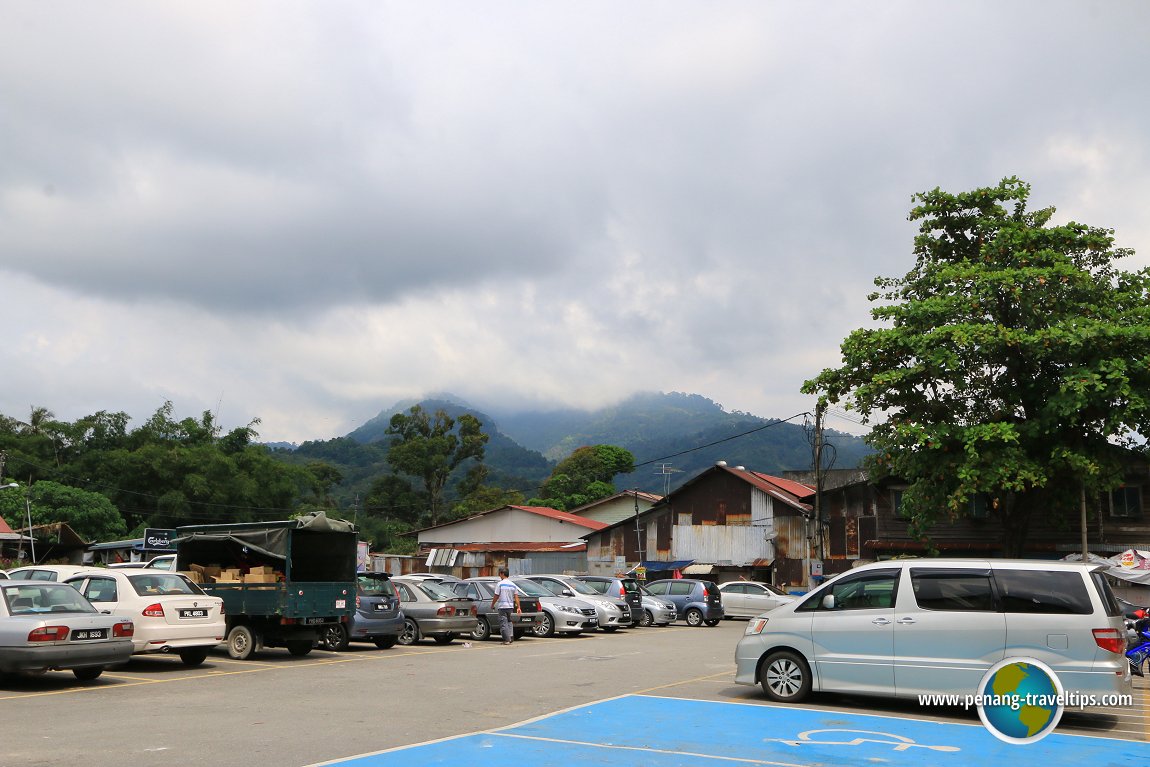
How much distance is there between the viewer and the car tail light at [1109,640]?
34.5ft

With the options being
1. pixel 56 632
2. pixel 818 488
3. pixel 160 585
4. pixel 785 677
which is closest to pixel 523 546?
pixel 818 488

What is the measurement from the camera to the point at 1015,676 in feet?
35.5

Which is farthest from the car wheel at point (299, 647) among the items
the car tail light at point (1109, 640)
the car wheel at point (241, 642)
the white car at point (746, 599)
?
the white car at point (746, 599)

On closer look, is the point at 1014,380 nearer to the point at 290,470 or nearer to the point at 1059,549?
the point at 1059,549

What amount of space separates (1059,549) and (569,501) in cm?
5318

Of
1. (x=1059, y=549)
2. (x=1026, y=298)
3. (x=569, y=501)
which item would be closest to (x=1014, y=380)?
(x=1026, y=298)

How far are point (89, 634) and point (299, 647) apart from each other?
5.81 meters

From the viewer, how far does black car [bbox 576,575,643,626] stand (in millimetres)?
28297

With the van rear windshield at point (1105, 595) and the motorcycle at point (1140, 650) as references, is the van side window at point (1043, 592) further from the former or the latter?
the motorcycle at point (1140, 650)

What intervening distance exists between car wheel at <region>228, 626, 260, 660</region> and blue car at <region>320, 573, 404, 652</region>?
1.53 metres

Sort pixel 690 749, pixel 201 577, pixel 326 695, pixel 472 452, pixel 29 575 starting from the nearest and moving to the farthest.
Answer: pixel 690 749 → pixel 326 695 → pixel 29 575 → pixel 201 577 → pixel 472 452

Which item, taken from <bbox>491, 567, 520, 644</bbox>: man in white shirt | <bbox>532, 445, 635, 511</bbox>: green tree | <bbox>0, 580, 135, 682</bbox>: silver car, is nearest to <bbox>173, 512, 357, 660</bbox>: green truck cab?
<bbox>0, 580, 135, 682</bbox>: silver car

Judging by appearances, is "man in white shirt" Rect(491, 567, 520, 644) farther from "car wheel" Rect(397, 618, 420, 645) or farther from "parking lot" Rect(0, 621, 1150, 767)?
"parking lot" Rect(0, 621, 1150, 767)

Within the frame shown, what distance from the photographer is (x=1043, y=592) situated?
11016 millimetres
